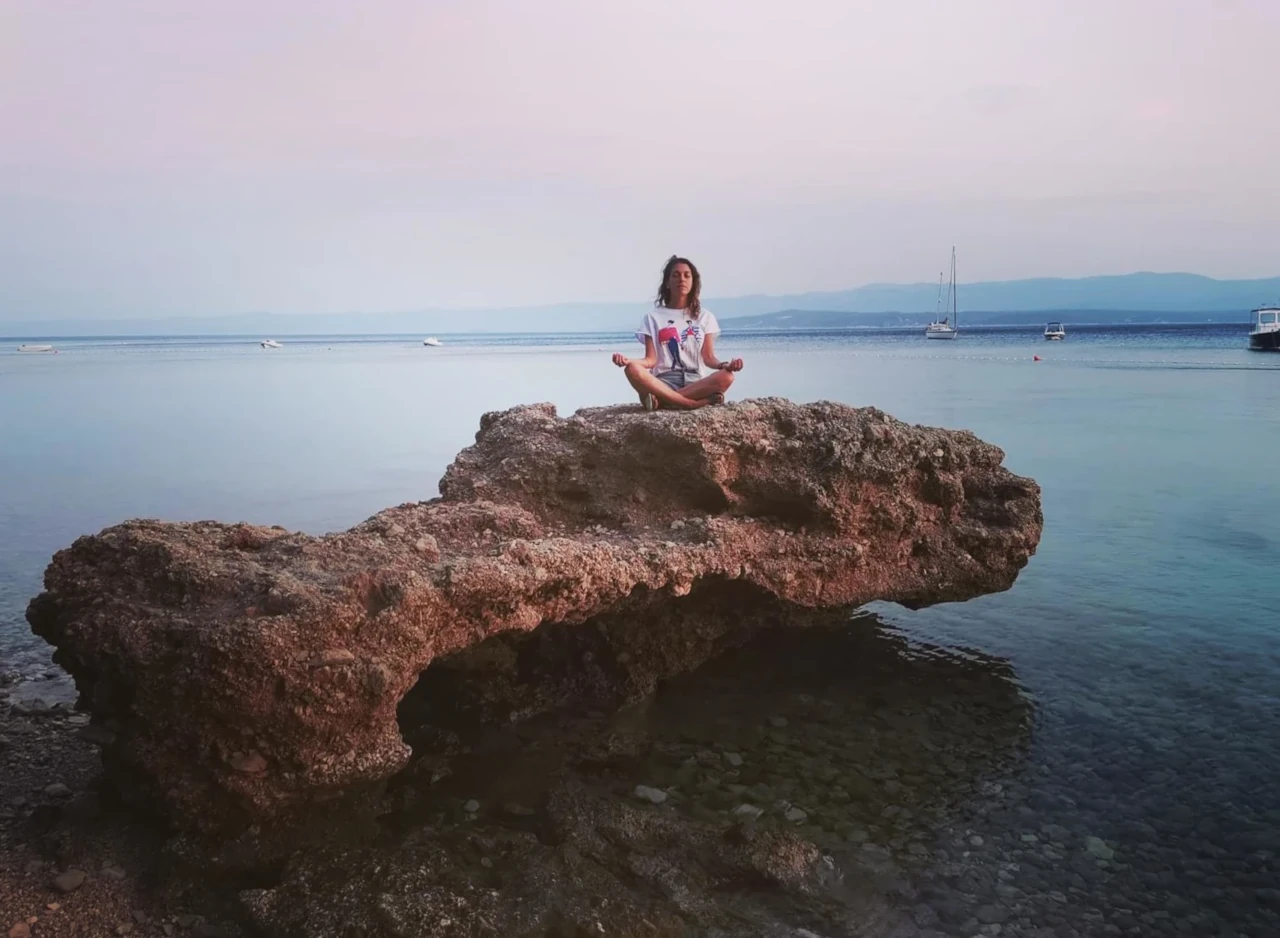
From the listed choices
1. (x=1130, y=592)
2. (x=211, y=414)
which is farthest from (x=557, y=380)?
(x=1130, y=592)

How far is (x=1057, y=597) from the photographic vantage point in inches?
403

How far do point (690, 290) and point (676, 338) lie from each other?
598mm

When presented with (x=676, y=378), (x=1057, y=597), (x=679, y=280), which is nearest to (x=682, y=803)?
(x=676, y=378)

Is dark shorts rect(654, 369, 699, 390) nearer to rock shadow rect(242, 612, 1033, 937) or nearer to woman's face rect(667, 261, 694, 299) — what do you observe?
woman's face rect(667, 261, 694, 299)

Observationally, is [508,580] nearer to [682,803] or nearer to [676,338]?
[682,803]

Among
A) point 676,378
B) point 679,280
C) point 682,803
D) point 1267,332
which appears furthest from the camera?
point 1267,332

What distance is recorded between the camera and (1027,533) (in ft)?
26.2

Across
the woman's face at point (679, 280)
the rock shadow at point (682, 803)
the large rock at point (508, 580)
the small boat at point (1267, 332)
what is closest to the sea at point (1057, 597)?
the rock shadow at point (682, 803)

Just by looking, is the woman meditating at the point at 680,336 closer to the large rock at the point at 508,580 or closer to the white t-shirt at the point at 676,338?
the white t-shirt at the point at 676,338

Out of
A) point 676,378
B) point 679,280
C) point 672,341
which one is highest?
A: point 679,280

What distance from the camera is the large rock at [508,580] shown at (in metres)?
4.92

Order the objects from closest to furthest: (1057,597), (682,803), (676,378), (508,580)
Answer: (508,580)
(682,803)
(676,378)
(1057,597)

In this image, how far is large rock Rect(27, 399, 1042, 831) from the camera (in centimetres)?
492

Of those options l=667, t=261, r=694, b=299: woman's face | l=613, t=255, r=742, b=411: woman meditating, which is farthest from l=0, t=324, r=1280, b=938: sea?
l=667, t=261, r=694, b=299: woman's face
